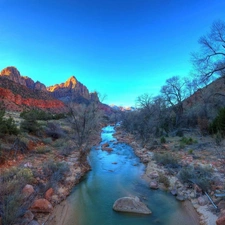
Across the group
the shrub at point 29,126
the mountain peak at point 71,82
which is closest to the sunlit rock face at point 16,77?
the mountain peak at point 71,82

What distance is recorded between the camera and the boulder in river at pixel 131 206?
5594 mm

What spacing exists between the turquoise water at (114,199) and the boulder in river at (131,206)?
0.55 ft

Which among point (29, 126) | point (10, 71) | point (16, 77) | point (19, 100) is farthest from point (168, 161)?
point (10, 71)

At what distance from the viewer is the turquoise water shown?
5203 millimetres

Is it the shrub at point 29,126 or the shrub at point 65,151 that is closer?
the shrub at point 65,151

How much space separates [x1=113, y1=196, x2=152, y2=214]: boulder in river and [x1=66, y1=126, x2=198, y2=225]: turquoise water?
17cm

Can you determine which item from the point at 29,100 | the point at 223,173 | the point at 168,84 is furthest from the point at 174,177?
the point at 29,100

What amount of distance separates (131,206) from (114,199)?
0.96m

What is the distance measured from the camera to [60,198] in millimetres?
6230

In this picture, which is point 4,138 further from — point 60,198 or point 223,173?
point 223,173

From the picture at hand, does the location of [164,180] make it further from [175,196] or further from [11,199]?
[11,199]

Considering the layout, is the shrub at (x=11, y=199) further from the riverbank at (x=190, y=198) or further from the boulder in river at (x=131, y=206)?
the riverbank at (x=190, y=198)

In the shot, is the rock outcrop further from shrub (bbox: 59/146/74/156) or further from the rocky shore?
shrub (bbox: 59/146/74/156)

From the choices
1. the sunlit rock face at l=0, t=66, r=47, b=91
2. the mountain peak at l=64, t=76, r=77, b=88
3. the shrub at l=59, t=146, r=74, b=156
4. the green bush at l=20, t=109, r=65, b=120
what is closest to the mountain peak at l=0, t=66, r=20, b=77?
the sunlit rock face at l=0, t=66, r=47, b=91
